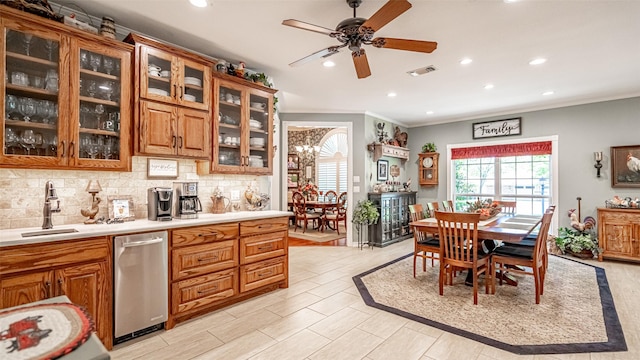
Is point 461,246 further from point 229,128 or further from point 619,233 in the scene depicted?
point 619,233

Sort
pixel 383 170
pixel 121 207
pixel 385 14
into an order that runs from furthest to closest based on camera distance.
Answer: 1. pixel 383 170
2. pixel 121 207
3. pixel 385 14

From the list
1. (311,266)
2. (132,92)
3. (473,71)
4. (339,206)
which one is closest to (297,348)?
(311,266)

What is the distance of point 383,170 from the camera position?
6.45 meters

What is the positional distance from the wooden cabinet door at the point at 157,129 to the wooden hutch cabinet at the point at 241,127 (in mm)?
437

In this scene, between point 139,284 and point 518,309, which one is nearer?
point 139,284

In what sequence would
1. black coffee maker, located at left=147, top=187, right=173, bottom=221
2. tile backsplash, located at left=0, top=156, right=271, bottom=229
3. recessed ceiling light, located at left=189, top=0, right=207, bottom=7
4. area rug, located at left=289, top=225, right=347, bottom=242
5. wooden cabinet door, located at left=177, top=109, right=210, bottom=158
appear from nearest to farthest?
1. tile backsplash, located at left=0, top=156, right=271, bottom=229
2. recessed ceiling light, located at left=189, top=0, right=207, bottom=7
3. black coffee maker, located at left=147, top=187, right=173, bottom=221
4. wooden cabinet door, located at left=177, top=109, right=210, bottom=158
5. area rug, located at left=289, top=225, right=347, bottom=242

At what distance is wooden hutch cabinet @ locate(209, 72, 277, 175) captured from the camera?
10.5ft

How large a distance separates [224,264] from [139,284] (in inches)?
28.7

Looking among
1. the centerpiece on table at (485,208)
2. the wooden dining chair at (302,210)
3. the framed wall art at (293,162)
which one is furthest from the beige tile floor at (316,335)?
the framed wall art at (293,162)

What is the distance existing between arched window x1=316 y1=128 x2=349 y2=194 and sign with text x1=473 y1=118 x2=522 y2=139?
3657mm

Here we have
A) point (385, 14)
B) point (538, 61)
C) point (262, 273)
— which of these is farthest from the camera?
point (538, 61)

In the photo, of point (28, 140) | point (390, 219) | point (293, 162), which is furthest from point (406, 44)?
point (293, 162)

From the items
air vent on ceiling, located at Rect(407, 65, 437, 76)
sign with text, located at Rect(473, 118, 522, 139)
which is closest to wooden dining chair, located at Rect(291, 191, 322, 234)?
sign with text, located at Rect(473, 118, 522, 139)

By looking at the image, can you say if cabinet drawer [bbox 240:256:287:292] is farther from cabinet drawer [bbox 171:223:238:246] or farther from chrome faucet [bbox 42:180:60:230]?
chrome faucet [bbox 42:180:60:230]
